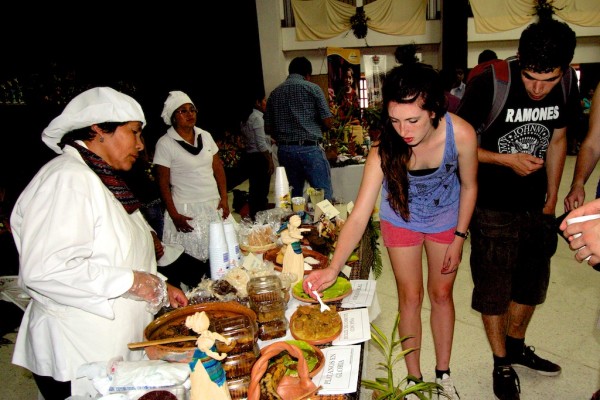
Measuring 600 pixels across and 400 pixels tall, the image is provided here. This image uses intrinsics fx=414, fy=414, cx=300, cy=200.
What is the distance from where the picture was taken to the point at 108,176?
1.44m

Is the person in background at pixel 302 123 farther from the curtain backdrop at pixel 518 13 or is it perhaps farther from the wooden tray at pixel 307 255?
the curtain backdrop at pixel 518 13

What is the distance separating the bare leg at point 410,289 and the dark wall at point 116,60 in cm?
332

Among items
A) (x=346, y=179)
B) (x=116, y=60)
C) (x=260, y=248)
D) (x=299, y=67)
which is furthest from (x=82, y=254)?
(x=116, y=60)

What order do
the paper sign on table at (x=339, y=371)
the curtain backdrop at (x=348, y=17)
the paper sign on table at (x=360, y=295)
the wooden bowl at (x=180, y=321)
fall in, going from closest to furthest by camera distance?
the paper sign on table at (x=339, y=371) → the wooden bowl at (x=180, y=321) → the paper sign on table at (x=360, y=295) → the curtain backdrop at (x=348, y=17)

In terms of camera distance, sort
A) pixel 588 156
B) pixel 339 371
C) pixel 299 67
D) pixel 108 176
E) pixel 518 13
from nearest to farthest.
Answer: pixel 339 371
pixel 108 176
pixel 588 156
pixel 299 67
pixel 518 13

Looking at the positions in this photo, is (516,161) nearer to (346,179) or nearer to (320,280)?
(320,280)

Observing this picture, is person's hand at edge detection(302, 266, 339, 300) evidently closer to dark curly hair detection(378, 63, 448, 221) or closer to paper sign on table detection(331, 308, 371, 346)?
paper sign on table detection(331, 308, 371, 346)

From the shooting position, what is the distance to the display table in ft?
15.4

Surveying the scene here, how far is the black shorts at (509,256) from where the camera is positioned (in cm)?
191

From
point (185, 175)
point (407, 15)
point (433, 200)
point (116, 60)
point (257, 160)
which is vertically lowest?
point (257, 160)

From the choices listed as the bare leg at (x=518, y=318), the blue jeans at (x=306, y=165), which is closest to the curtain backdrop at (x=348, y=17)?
the blue jeans at (x=306, y=165)

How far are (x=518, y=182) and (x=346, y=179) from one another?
293 centimetres

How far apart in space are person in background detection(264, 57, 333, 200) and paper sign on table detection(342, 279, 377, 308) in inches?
90.1

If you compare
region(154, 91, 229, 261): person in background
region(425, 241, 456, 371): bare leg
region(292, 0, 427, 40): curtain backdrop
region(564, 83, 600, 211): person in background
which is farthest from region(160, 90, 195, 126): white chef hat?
region(292, 0, 427, 40): curtain backdrop
